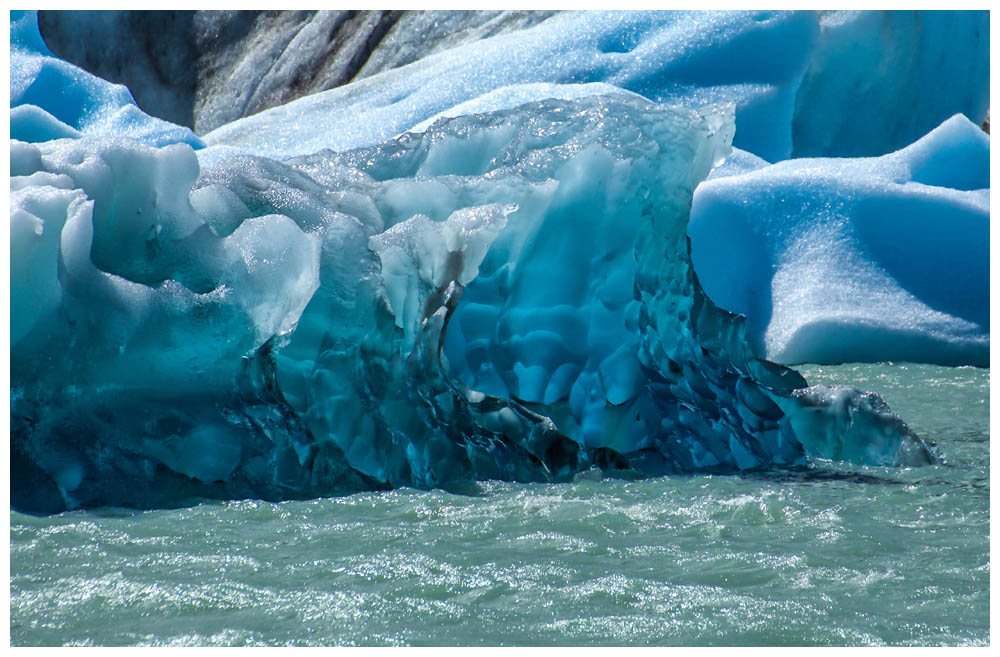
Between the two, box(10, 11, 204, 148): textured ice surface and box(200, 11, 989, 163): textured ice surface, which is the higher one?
box(200, 11, 989, 163): textured ice surface

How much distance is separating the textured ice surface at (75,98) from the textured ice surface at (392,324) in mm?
4177

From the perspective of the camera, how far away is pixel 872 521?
1905 mm

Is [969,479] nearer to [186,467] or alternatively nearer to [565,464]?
[565,464]

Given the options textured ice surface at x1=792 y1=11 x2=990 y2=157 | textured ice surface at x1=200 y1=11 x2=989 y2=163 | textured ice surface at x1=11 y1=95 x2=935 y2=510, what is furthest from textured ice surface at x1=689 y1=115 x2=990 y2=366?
textured ice surface at x1=792 y1=11 x2=990 y2=157

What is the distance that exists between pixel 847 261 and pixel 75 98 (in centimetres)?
518

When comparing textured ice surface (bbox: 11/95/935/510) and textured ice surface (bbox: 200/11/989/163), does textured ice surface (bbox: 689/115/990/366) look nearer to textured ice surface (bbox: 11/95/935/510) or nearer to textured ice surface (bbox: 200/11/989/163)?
textured ice surface (bbox: 200/11/989/163)

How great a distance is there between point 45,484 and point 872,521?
5.17 ft

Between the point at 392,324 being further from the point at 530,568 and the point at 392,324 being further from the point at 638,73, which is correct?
the point at 638,73

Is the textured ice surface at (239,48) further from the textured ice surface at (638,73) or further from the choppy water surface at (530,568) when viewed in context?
the choppy water surface at (530,568)

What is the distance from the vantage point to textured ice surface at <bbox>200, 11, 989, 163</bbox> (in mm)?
6496

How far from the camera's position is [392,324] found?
233 centimetres

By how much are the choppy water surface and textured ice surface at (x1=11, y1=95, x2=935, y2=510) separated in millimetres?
189

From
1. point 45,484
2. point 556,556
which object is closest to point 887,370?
point 556,556

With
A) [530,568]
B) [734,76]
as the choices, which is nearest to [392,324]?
[530,568]
